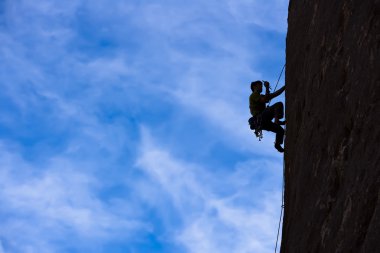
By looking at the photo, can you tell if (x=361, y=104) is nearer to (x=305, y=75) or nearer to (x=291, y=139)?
(x=305, y=75)

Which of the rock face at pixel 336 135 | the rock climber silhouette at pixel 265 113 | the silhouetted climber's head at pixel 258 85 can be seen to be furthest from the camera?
the silhouetted climber's head at pixel 258 85

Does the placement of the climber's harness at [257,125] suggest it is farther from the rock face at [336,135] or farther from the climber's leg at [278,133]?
the rock face at [336,135]

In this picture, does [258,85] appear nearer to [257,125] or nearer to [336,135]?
[257,125]

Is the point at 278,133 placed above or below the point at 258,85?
below

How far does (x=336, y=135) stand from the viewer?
744 centimetres

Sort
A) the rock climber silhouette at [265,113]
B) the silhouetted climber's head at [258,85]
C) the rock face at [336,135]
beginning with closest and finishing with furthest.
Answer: the rock face at [336,135]
the rock climber silhouette at [265,113]
the silhouetted climber's head at [258,85]

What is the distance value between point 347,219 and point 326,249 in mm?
655

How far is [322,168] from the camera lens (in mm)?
7836

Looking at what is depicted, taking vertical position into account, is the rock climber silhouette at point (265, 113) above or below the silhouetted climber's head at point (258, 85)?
below

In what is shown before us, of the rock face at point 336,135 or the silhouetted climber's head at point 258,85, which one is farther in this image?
the silhouetted climber's head at point 258,85

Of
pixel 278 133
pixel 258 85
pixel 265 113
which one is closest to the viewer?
pixel 278 133

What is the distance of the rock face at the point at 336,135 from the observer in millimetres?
6121

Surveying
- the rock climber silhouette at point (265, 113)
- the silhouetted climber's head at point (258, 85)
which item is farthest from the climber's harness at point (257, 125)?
the silhouetted climber's head at point (258, 85)

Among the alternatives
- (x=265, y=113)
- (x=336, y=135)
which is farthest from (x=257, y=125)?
(x=336, y=135)
